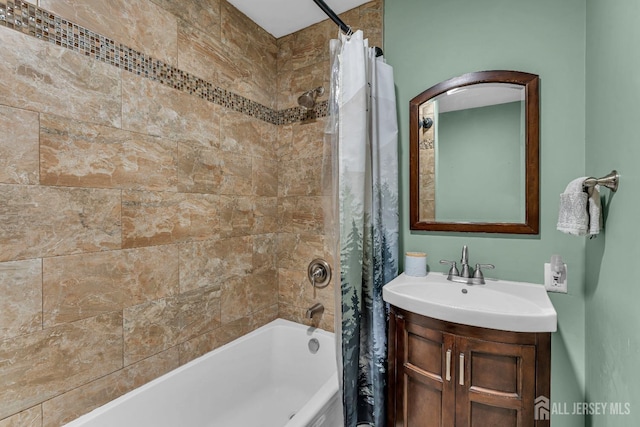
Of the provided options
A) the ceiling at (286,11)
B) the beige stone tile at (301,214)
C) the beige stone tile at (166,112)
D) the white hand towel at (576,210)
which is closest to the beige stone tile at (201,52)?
the beige stone tile at (166,112)

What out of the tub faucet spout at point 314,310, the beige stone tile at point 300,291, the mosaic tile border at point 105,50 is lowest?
the tub faucet spout at point 314,310

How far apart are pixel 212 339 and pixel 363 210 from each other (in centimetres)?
118

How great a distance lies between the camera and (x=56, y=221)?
3.83 feet

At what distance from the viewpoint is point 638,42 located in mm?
751

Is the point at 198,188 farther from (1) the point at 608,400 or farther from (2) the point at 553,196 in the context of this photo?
(1) the point at 608,400

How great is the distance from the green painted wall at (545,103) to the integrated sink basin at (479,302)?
0.43 feet

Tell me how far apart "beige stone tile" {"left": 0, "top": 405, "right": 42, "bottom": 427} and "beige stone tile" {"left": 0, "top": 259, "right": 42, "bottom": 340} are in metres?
0.29

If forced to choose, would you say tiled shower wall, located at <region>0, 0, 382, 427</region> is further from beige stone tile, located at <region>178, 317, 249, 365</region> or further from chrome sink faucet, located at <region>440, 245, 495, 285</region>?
chrome sink faucet, located at <region>440, 245, 495, 285</region>

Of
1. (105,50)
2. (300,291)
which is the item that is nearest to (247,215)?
(300,291)

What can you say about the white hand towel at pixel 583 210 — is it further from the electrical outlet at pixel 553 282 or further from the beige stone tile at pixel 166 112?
the beige stone tile at pixel 166 112

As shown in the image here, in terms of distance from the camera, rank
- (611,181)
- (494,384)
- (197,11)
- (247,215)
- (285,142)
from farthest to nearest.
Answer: (285,142)
(247,215)
(197,11)
(494,384)
(611,181)

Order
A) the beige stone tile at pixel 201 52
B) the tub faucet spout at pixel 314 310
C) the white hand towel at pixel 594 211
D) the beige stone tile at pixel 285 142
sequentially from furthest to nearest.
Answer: the beige stone tile at pixel 285 142, the tub faucet spout at pixel 314 310, the beige stone tile at pixel 201 52, the white hand towel at pixel 594 211

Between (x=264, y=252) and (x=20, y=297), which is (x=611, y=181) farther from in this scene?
(x=20, y=297)

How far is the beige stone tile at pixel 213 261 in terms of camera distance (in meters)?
1.64
